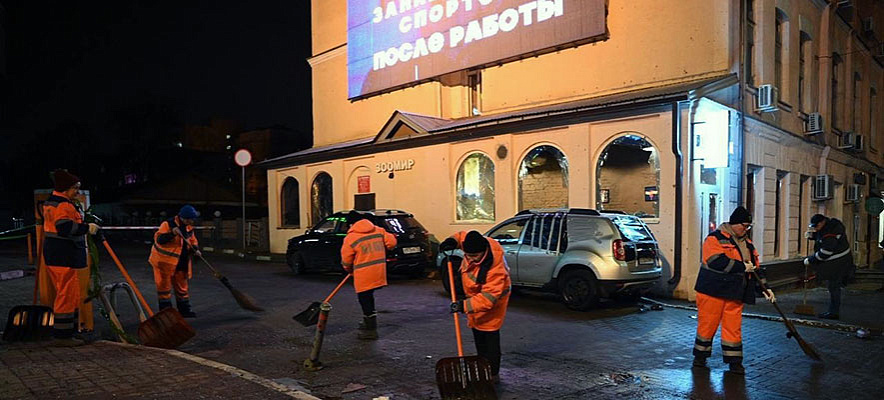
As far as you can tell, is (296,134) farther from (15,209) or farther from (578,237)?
(578,237)

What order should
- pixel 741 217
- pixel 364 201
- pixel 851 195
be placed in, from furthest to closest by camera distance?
pixel 851 195 < pixel 364 201 < pixel 741 217

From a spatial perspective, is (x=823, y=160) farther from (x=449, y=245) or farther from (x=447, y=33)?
(x=449, y=245)

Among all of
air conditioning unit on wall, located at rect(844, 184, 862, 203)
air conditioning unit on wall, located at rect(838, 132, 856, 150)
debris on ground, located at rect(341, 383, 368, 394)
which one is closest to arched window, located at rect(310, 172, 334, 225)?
debris on ground, located at rect(341, 383, 368, 394)

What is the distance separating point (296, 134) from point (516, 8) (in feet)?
111

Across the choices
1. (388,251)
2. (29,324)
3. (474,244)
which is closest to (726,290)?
(474,244)

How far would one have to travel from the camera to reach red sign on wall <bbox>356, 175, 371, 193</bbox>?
733 inches

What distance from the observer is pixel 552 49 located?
14914mm

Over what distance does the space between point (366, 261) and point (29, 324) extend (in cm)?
383

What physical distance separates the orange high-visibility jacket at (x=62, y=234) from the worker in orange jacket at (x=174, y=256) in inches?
71.5

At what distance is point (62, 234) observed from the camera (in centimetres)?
634

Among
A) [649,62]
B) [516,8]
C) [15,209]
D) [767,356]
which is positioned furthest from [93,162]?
[767,356]

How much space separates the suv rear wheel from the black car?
440 centimetres

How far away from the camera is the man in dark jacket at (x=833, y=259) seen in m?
9.20

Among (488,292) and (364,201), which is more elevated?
(364,201)
